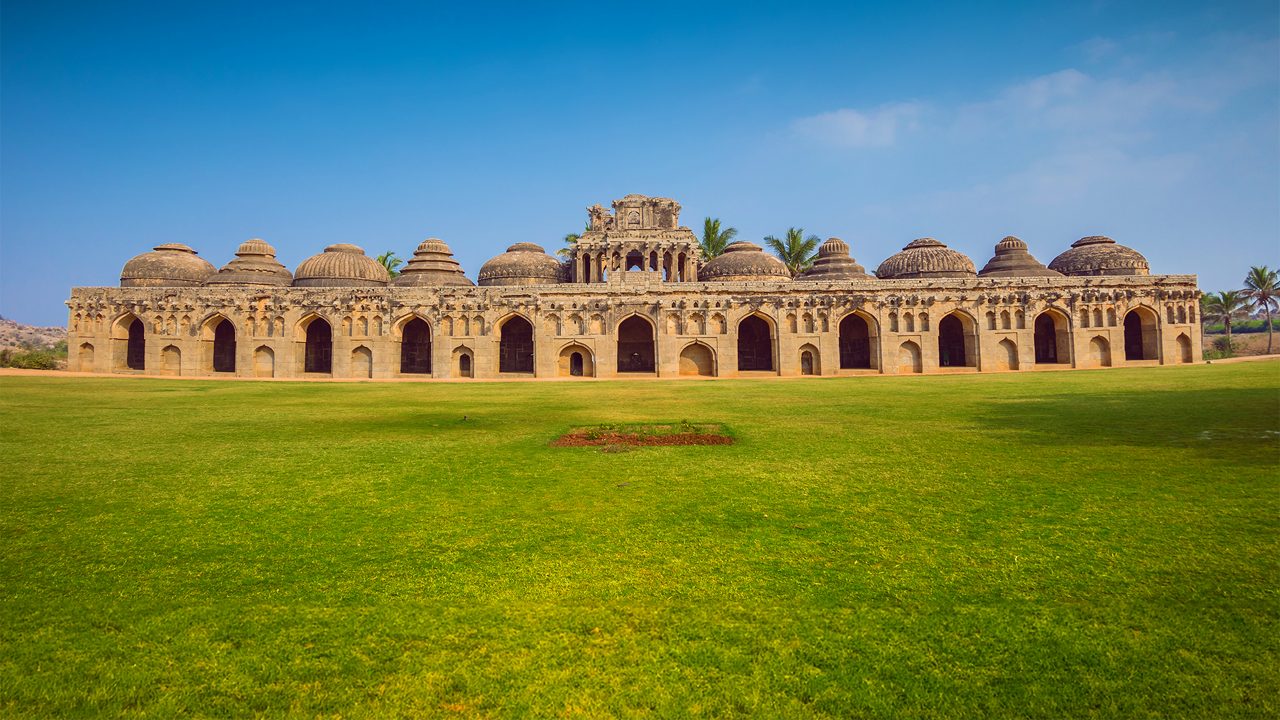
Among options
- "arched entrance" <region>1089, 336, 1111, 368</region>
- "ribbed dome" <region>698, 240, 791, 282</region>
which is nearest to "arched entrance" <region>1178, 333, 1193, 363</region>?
"arched entrance" <region>1089, 336, 1111, 368</region>

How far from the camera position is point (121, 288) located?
42094 millimetres

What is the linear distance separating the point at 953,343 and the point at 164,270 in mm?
61139

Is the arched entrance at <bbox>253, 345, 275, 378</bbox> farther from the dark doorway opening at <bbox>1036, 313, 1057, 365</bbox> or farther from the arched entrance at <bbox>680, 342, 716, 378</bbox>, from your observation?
the dark doorway opening at <bbox>1036, 313, 1057, 365</bbox>

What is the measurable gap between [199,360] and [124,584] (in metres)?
46.2

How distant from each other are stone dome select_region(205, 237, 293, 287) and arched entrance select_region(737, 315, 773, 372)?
37329 mm

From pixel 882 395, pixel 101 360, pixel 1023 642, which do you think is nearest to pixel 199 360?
pixel 101 360

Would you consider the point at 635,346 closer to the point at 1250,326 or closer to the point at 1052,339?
the point at 1052,339

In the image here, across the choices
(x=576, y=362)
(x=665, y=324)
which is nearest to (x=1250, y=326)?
(x=665, y=324)

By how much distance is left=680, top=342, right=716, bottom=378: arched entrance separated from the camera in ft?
136

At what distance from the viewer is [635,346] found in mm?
44781

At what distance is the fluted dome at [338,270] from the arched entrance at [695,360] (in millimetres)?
26237

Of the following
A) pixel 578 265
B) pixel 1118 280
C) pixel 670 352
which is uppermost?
pixel 578 265

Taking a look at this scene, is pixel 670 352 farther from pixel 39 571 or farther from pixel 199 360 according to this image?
pixel 39 571

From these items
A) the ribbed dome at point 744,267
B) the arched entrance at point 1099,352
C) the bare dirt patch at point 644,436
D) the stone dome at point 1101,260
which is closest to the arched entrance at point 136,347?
the ribbed dome at point 744,267
